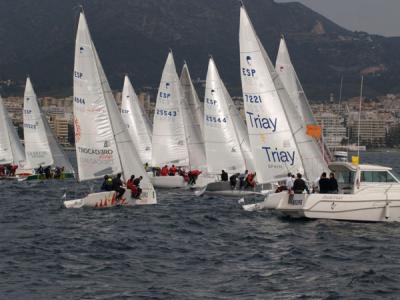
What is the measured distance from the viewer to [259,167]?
28.8 metres

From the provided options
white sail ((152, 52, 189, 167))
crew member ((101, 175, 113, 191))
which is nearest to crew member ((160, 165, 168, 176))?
white sail ((152, 52, 189, 167))

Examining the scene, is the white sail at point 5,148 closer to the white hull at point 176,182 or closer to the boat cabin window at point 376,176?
the white hull at point 176,182

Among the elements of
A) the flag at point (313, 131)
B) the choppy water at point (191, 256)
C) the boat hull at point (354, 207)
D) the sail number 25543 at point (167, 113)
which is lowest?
the choppy water at point (191, 256)

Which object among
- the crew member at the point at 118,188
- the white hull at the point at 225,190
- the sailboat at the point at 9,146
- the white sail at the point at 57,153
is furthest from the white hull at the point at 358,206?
the sailboat at the point at 9,146

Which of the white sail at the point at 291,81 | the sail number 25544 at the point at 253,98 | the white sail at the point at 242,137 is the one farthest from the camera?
the white sail at the point at 242,137

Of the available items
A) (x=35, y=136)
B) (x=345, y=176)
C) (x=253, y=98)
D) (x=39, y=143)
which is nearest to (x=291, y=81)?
(x=253, y=98)

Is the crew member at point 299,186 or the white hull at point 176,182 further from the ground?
the crew member at point 299,186

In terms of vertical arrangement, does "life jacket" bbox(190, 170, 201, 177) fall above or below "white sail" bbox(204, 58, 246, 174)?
below

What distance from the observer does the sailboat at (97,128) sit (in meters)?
30.9

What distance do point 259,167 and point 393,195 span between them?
233 inches

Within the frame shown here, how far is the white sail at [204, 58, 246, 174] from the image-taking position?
3959 centimetres

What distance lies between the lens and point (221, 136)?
40.0 meters

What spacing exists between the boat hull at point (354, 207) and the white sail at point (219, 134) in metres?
14.9

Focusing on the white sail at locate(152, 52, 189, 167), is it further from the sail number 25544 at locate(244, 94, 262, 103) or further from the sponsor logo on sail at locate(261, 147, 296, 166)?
the sponsor logo on sail at locate(261, 147, 296, 166)
